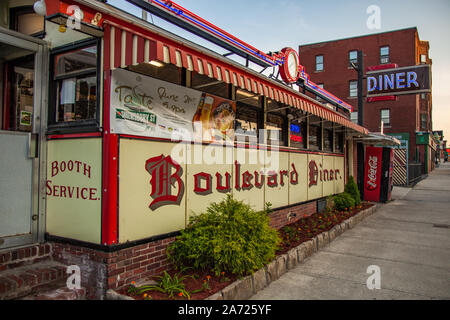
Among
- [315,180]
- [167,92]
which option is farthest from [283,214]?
[167,92]

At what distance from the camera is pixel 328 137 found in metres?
10.8

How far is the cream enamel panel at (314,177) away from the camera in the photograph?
898 centimetres

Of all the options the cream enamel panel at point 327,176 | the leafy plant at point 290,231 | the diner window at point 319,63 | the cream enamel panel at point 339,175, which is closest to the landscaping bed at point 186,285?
the leafy plant at point 290,231

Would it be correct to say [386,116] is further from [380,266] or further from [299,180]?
[380,266]

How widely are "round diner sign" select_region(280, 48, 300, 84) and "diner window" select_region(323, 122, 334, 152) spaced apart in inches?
98.1

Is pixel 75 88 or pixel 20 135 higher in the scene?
pixel 75 88

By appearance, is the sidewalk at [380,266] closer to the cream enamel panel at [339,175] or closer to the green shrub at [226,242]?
the green shrub at [226,242]

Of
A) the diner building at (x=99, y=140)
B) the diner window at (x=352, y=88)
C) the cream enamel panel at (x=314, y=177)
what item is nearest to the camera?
the diner building at (x=99, y=140)

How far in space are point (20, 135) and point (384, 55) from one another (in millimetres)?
33852

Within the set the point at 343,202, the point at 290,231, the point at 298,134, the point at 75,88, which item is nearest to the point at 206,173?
the point at 75,88

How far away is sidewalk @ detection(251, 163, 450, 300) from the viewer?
4.22 metres

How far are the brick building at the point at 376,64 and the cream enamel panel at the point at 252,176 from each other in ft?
91.3

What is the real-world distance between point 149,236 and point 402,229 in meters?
7.07
